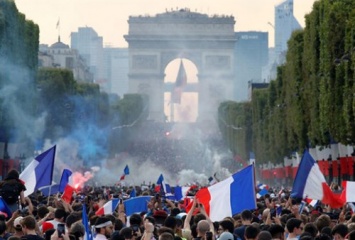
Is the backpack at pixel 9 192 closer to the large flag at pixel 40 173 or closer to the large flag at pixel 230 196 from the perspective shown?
the large flag at pixel 40 173

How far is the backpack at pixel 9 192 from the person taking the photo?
23812 mm

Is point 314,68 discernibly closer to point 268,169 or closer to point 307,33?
point 307,33

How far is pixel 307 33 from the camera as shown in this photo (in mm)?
69250

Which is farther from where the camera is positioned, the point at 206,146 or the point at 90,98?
the point at 206,146

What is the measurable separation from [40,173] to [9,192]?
59.4 inches

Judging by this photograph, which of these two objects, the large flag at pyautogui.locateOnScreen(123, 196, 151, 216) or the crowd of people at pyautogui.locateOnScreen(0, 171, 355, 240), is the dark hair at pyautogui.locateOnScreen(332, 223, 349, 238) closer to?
the crowd of people at pyautogui.locateOnScreen(0, 171, 355, 240)

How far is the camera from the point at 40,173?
996 inches

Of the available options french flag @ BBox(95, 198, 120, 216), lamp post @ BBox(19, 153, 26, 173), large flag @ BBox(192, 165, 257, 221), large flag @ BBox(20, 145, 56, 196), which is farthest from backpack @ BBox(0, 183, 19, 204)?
lamp post @ BBox(19, 153, 26, 173)

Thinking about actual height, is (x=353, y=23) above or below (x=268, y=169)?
above

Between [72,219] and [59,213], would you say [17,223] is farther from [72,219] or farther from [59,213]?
[59,213]

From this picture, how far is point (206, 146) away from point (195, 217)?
146 metres

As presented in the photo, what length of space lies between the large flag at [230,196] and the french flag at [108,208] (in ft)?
15.8

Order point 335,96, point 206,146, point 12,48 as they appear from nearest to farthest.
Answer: point 335,96 < point 12,48 < point 206,146

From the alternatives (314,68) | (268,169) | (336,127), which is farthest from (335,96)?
(268,169)
